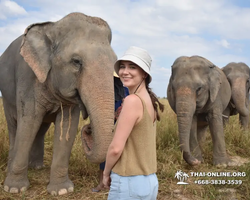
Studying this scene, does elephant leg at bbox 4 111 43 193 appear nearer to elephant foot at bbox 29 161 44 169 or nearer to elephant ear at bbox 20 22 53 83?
elephant ear at bbox 20 22 53 83

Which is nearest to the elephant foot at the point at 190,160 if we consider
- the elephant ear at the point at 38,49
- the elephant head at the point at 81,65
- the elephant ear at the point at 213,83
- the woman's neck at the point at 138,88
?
the elephant ear at the point at 213,83

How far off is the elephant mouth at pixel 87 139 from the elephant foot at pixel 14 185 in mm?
1355

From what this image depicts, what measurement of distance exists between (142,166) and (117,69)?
736mm

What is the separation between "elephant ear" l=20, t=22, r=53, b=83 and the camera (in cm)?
339

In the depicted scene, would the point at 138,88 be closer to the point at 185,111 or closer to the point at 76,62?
the point at 76,62

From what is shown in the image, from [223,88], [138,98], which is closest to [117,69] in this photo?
[138,98]

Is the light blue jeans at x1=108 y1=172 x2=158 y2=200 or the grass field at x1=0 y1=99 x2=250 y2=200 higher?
the light blue jeans at x1=108 y1=172 x2=158 y2=200

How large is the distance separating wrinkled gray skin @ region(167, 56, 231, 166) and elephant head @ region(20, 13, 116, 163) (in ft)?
7.07

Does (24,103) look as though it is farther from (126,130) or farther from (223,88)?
(223,88)

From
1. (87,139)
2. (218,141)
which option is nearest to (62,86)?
(87,139)

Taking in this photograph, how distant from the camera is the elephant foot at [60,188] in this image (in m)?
3.75

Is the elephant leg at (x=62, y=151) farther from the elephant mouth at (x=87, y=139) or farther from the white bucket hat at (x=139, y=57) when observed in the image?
the white bucket hat at (x=139, y=57)

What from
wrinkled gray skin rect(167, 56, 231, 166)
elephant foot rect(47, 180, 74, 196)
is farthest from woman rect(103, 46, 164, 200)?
wrinkled gray skin rect(167, 56, 231, 166)

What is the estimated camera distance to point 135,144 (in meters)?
2.02
